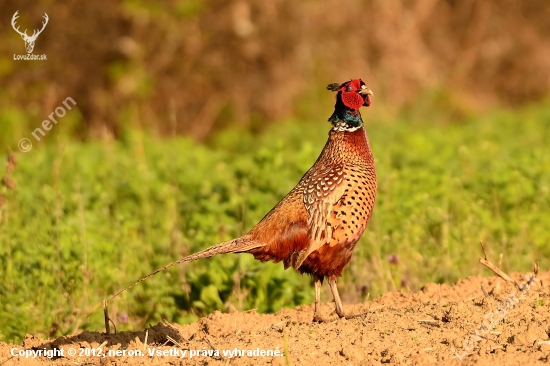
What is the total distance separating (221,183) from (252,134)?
6.15 meters

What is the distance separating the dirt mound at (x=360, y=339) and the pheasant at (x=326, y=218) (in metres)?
0.37

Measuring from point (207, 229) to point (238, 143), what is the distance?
6.12 meters

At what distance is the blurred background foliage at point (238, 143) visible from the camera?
5797mm

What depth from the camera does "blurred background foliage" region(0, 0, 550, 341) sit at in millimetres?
5797

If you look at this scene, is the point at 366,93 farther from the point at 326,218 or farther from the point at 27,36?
the point at 27,36

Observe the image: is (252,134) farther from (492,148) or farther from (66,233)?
(66,233)

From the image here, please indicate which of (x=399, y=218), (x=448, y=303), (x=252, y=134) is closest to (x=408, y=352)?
(x=448, y=303)

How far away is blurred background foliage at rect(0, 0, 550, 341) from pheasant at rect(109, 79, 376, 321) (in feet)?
2.60

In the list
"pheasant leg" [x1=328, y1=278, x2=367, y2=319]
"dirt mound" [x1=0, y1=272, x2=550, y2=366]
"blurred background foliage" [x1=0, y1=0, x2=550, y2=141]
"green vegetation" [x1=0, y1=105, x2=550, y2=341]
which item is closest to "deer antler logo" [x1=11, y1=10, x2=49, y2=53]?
"blurred background foliage" [x1=0, y1=0, x2=550, y2=141]

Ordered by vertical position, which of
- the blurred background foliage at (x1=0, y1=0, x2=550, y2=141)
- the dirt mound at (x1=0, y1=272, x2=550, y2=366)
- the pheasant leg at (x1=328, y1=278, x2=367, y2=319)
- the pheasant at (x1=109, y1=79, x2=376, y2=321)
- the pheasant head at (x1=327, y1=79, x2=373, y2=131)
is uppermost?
the blurred background foliage at (x1=0, y1=0, x2=550, y2=141)

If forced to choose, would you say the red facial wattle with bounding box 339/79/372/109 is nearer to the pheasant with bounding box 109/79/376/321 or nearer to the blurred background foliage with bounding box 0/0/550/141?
the pheasant with bounding box 109/79/376/321

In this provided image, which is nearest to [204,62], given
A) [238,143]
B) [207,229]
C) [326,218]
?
[238,143]

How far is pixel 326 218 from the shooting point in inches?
188

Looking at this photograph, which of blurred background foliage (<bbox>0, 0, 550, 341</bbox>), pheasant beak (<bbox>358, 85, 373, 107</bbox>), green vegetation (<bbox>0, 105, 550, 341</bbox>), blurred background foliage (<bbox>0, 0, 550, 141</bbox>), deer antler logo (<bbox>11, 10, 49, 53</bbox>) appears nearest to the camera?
pheasant beak (<bbox>358, 85, 373, 107</bbox>)
